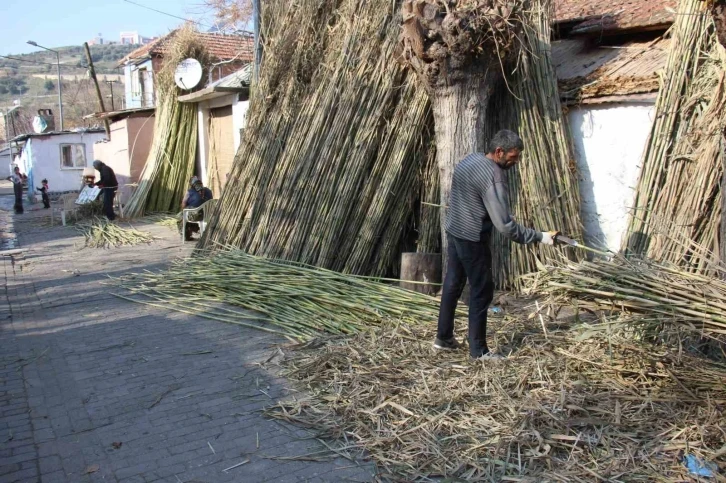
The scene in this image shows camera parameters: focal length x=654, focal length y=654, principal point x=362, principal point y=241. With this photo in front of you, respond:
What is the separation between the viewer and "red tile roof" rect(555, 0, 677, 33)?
22.2 feet

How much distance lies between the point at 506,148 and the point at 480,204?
0.42m

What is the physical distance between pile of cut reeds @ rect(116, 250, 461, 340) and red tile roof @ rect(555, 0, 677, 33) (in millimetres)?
3740

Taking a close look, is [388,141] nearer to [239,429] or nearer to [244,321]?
Result: [244,321]

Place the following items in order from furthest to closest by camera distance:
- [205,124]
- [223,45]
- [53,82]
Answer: [53,82] → [223,45] → [205,124]

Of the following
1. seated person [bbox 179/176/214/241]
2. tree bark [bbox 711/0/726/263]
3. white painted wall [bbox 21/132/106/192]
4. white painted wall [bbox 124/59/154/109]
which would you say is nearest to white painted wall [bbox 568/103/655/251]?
tree bark [bbox 711/0/726/263]

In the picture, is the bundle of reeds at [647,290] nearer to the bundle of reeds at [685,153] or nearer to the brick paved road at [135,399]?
the bundle of reeds at [685,153]

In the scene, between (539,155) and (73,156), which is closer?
(539,155)

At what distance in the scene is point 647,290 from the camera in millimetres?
3900

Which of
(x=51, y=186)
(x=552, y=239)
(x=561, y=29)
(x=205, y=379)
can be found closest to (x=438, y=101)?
(x=552, y=239)

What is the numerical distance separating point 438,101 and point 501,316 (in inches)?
82.2

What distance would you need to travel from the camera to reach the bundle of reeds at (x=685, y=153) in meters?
5.11

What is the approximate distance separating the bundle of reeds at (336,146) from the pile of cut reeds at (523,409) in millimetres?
2300

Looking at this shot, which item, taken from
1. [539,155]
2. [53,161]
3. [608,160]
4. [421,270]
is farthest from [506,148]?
[53,161]

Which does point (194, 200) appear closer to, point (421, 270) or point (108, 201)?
point (108, 201)
